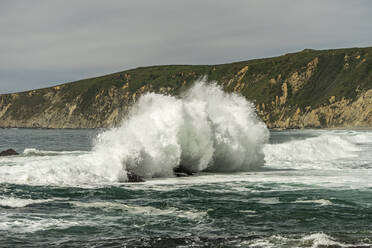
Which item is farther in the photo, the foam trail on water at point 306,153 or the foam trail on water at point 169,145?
the foam trail on water at point 306,153

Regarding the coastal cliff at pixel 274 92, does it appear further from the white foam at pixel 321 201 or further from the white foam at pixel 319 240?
the white foam at pixel 319 240

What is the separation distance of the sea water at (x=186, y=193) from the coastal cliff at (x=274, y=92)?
9933 cm

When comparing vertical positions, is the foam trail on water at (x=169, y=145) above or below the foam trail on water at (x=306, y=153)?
above

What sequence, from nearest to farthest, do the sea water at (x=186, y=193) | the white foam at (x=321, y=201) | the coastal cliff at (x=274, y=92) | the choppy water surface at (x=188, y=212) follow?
the choppy water surface at (x=188, y=212), the sea water at (x=186, y=193), the white foam at (x=321, y=201), the coastal cliff at (x=274, y=92)

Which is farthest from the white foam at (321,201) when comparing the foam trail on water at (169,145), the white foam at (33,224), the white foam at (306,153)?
the white foam at (306,153)

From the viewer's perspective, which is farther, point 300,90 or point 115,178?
point 300,90

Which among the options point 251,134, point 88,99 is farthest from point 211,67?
point 251,134

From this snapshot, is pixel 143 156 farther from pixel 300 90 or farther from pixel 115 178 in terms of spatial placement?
pixel 300 90

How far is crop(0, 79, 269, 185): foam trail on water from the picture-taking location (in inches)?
742

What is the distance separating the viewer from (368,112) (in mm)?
116562

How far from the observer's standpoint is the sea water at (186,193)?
33.2 feet

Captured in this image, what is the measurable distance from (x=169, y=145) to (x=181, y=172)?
1311mm

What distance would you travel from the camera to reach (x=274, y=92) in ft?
502

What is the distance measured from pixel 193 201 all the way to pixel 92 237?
4787 millimetres
